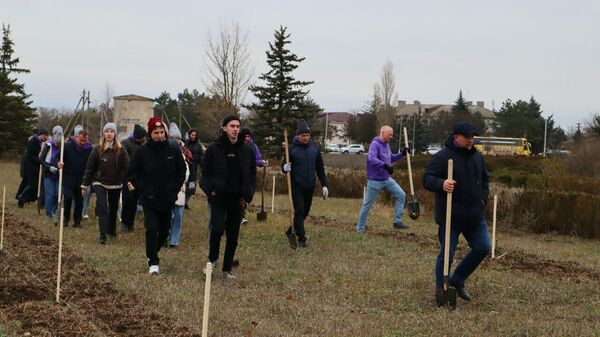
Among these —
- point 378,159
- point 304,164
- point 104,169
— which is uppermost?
point 378,159

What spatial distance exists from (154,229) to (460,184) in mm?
3822

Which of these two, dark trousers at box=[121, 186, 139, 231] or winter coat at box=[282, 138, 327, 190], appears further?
dark trousers at box=[121, 186, 139, 231]

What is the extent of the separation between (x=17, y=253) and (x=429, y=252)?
236 inches

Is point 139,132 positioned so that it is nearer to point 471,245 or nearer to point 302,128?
point 302,128

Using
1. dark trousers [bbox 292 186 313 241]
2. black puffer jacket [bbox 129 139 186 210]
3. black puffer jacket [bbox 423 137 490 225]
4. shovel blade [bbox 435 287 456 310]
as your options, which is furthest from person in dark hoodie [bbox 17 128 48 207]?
shovel blade [bbox 435 287 456 310]

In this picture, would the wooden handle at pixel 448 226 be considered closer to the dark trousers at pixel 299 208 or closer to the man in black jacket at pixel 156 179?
the man in black jacket at pixel 156 179

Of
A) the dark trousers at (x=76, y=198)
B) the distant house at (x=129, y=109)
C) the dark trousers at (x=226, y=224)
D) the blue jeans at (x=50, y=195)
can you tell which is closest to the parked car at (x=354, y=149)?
the distant house at (x=129, y=109)

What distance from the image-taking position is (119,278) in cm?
838

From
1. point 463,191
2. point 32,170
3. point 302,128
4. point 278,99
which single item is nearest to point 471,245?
point 463,191

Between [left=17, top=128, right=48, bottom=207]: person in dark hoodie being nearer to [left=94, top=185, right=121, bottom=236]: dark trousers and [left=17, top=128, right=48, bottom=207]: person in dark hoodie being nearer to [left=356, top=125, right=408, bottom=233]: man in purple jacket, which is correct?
[left=94, top=185, right=121, bottom=236]: dark trousers

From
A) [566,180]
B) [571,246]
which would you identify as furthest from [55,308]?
[566,180]

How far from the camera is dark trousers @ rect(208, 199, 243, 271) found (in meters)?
8.67

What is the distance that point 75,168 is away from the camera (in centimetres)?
1351

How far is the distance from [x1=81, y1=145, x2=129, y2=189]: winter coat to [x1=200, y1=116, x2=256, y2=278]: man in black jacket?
3.60 metres
